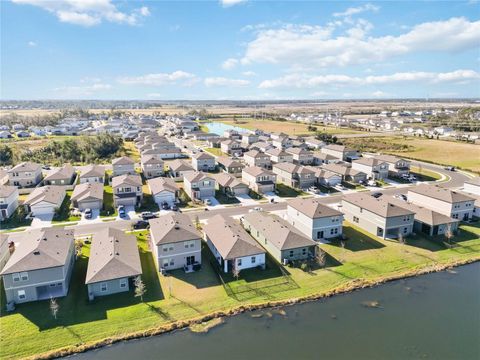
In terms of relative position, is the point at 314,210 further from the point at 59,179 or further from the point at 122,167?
the point at 59,179

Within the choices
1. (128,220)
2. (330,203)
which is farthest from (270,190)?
(128,220)

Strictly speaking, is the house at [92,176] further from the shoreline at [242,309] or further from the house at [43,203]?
the shoreline at [242,309]

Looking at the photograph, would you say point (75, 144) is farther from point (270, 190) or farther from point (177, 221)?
point (177, 221)

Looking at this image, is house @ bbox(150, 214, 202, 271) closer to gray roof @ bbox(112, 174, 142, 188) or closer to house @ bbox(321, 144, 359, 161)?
gray roof @ bbox(112, 174, 142, 188)

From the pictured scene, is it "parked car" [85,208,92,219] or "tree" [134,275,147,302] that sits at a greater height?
"parked car" [85,208,92,219]

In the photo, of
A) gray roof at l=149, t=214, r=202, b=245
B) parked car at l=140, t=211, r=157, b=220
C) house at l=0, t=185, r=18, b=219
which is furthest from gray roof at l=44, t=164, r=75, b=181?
gray roof at l=149, t=214, r=202, b=245

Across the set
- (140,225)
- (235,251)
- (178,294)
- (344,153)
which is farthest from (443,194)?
(140,225)
